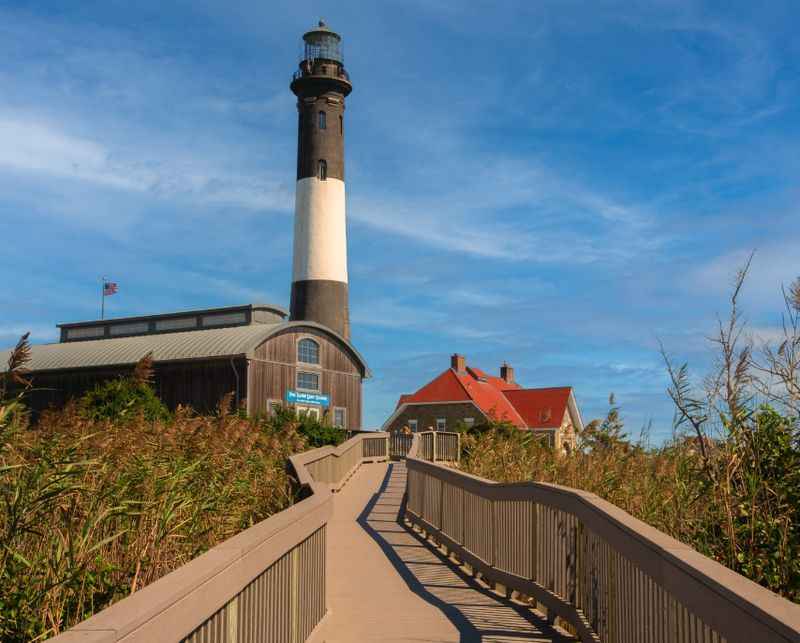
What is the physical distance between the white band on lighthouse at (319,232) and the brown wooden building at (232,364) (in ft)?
8.65

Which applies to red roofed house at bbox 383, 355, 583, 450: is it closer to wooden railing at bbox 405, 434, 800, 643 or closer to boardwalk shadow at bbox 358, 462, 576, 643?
boardwalk shadow at bbox 358, 462, 576, 643

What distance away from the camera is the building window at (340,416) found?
3888 centimetres

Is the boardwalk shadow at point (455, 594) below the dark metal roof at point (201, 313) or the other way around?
below

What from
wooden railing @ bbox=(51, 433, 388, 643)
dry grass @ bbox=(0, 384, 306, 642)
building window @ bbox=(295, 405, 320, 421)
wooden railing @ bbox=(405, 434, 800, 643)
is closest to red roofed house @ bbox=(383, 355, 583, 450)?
building window @ bbox=(295, 405, 320, 421)

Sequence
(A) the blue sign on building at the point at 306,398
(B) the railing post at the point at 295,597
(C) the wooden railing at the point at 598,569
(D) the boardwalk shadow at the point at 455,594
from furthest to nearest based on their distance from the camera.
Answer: (A) the blue sign on building at the point at 306,398 < (D) the boardwalk shadow at the point at 455,594 < (B) the railing post at the point at 295,597 < (C) the wooden railing at the point at 598,569

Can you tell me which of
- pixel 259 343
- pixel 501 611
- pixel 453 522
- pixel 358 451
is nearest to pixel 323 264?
pixel 259 343

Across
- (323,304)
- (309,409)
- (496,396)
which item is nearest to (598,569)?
(309,409)

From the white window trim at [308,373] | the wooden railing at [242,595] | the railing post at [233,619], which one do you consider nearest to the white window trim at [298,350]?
the white window trim at [308,373]

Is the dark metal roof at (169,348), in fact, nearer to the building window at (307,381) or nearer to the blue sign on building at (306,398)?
the building window at (307,381)

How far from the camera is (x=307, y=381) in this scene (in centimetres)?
3725

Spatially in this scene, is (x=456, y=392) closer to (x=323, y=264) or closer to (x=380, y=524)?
(x=323, y=264)

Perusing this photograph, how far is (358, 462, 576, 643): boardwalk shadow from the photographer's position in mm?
7219

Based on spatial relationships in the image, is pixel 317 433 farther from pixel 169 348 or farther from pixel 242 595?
pixel 242 595

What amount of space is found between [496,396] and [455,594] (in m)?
43.9
